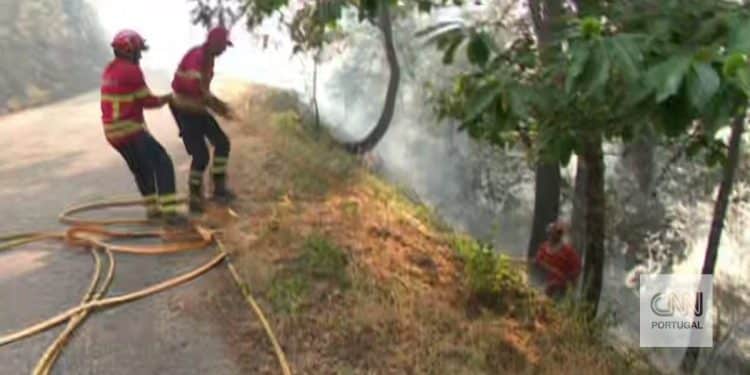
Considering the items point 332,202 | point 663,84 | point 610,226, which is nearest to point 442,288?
point 332,202

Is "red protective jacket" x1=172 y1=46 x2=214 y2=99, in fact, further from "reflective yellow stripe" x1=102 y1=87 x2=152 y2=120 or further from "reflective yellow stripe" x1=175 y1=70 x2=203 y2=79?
"reflective yellow stripe" x1=102 y1=87 x2=152 y2=120

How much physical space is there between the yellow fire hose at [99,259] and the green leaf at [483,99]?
1950mm

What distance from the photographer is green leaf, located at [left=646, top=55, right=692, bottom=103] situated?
6.86 feet

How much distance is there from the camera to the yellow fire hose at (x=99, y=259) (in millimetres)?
4348

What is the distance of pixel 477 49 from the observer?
3367mm

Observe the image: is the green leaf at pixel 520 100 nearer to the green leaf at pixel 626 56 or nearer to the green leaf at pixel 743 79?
the green leaf at pixel 626 56

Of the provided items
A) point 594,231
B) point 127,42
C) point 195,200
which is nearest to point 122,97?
point 127,42

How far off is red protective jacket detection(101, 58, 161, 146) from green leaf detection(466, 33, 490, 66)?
3.42 metres

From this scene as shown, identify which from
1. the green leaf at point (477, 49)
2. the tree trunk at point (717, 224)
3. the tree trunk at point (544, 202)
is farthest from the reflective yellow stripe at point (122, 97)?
the tree trunk at point (717, 224)

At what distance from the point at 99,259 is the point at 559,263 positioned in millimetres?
4070

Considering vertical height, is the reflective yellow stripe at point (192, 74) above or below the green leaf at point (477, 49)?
above

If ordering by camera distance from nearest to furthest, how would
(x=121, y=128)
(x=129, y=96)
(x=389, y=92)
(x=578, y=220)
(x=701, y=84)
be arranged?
1. (x=701, y=84)
2. (x=129, y=96)
3. (x=121, y=128)
4. (x=578, y=220)
5. (x=389, y=92)

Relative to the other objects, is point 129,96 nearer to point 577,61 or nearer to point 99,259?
point 99,259

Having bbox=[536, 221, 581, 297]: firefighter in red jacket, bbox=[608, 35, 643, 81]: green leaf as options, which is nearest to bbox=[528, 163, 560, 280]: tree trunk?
bbox=[536, 221, 581, 297]: firefighter in red jacket
